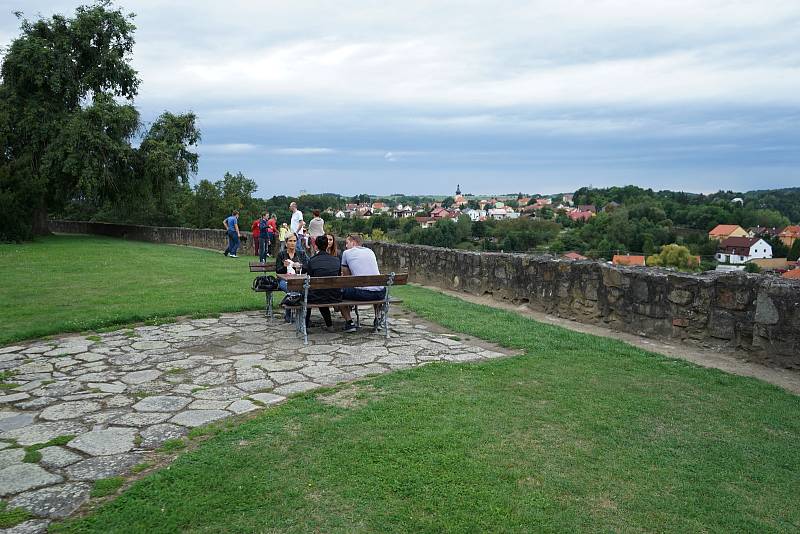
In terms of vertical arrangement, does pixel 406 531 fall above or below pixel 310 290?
below

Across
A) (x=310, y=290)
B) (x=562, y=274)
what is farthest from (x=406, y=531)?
(x=562, y=274)

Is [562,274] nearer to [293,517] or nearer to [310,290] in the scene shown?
[310,290]

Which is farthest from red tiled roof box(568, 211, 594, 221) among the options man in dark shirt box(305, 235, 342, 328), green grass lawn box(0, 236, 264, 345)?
man in dark shirt box(305, 235, 342, 328)

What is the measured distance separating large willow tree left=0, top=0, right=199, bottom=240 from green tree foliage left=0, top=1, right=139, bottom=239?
4 cm

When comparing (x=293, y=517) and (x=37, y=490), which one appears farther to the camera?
(x=37, y=490)

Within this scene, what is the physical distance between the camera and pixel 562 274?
9.22 meters

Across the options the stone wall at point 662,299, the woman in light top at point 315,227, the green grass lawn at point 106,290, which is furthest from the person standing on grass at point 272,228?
the stone wall at point 662,299

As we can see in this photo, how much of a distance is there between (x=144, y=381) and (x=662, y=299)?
616cm

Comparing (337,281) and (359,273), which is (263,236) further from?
(337,281)

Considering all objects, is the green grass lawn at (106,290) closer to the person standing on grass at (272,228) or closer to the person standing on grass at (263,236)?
the person standing on grass at (263,236)

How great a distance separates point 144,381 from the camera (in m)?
5.25

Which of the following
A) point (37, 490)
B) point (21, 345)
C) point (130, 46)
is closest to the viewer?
point (37, 490)

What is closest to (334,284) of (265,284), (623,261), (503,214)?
(265,284)

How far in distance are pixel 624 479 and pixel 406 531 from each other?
1415 millimetres
